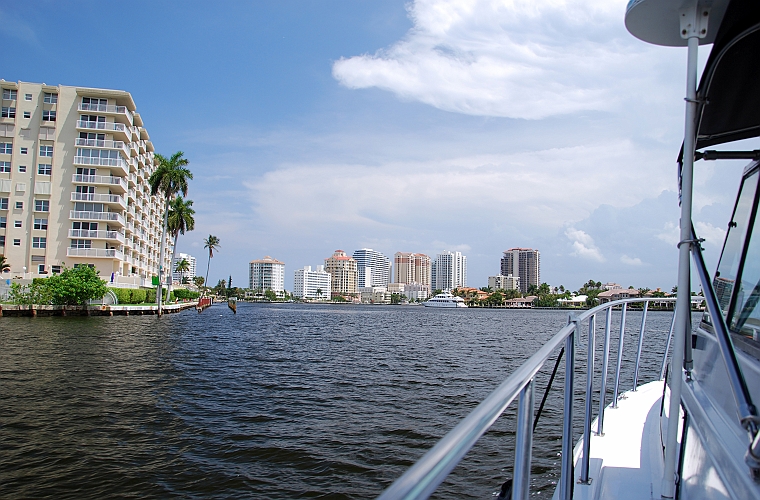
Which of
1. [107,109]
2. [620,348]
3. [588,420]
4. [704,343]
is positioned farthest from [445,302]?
[704,343]

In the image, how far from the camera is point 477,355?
71.6 ft

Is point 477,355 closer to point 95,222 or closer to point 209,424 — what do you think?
point 209,424

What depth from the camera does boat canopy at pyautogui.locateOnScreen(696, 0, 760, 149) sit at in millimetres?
2406

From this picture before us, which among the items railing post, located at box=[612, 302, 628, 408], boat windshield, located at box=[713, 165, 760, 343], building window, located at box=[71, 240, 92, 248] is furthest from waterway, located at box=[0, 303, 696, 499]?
building window, located at box=[71, 240, 92, 248]

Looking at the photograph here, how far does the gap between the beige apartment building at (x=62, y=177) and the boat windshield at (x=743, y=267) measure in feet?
185

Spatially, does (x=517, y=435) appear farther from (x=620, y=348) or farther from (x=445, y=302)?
(x=445, y=302)

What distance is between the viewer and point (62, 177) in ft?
178

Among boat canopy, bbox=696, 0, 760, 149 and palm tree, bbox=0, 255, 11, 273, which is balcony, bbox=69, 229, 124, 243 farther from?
boat canopy, bbox=696, 0, 760, 149

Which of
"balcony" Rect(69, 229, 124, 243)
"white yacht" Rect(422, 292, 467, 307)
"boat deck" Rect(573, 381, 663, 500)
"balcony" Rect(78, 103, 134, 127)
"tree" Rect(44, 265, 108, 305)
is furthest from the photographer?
"white yacht" Rect(422, 292, 467, 307)

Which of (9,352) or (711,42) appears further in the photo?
(9,352)

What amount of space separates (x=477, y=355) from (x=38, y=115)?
178 feet

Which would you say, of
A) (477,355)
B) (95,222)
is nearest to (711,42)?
(477,355)

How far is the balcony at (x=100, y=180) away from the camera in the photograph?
179 feet

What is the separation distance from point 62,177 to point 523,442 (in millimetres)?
62710
